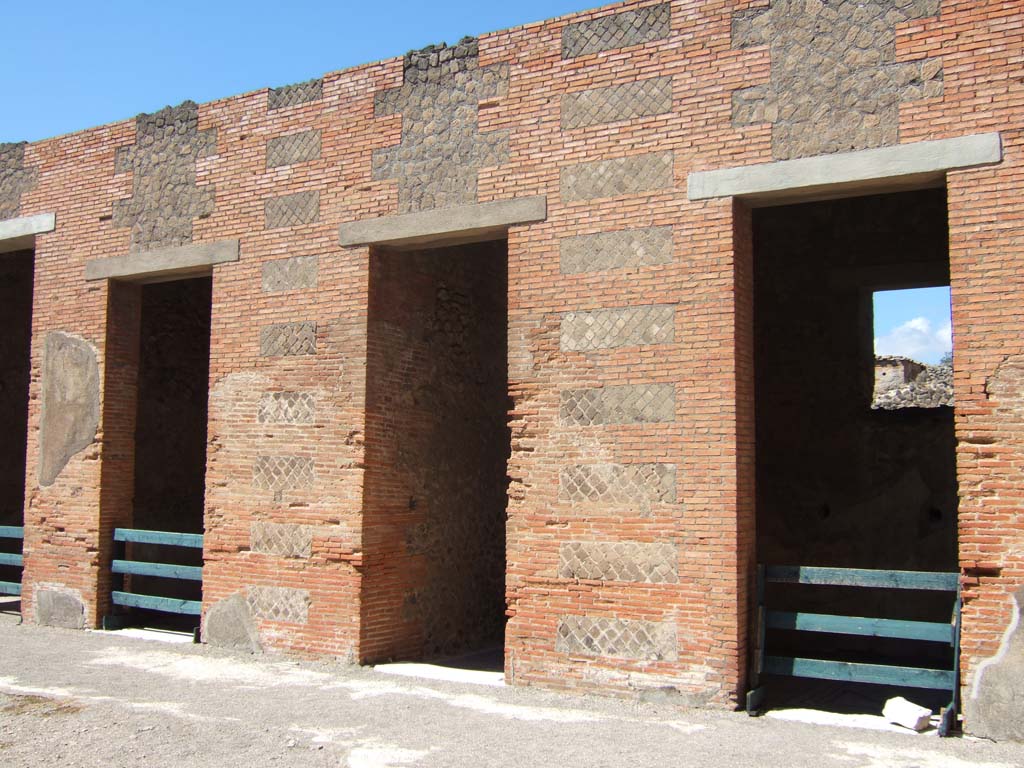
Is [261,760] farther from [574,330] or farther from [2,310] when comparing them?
[2,310]

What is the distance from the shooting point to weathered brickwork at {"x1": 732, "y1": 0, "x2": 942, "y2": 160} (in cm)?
Answer: 645

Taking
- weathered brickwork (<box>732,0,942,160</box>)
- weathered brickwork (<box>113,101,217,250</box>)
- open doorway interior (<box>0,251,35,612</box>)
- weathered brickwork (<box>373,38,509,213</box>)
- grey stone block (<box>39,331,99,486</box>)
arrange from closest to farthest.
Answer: weathered brickwork (<box>732,0,942,160</box>), weathered brickwork (<box>373,38,509,213</box>), weathered brickwork (<box>113,101,217,250</box>), grey stone block (<box>39,331,99,486</box>), open doorway interior (<box>0,251,35,612</box>)

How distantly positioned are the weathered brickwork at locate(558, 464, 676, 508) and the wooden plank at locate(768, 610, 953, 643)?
115 centimetres

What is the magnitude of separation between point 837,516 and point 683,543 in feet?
11.8

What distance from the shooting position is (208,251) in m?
9.17

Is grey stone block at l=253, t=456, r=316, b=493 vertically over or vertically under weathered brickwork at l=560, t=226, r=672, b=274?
under

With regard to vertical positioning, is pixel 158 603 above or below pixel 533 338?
below

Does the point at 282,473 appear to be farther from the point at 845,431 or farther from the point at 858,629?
the point at 845,431

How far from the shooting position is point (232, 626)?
871 centimetres

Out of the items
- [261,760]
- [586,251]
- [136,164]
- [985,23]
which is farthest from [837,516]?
[136,164]

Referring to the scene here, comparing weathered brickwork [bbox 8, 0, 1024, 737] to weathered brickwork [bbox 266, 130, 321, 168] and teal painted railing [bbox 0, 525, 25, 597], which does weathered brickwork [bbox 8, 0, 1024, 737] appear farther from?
teal painted railing [bbox 0, 525, 25, 597]

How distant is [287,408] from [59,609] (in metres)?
3.52

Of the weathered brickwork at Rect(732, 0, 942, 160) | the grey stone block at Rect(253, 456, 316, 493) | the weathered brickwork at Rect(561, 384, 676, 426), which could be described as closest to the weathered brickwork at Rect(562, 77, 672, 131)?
the weathered brickwork at Rect(732, 0, 942, 160)

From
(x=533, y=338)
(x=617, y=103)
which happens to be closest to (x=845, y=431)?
(x=533, y=338)
